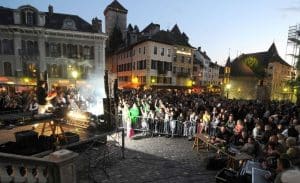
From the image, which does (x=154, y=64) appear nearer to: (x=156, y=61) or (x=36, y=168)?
(x=156, y=61)

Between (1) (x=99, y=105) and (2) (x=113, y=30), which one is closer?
(1) (x=99, y=105)

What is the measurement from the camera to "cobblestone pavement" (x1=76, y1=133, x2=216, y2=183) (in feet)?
27.0

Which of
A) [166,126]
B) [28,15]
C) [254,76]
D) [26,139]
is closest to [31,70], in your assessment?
[28,15]

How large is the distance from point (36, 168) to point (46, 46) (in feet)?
107

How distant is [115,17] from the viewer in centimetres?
6512

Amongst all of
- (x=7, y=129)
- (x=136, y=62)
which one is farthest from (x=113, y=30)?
(x=7, y=129)

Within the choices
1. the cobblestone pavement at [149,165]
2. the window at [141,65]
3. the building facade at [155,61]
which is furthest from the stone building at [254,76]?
the cobblestone pavement at [149,165]

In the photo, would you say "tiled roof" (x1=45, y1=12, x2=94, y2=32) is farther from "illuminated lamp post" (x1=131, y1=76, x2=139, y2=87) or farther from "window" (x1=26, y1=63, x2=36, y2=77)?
"illuminated lamp post" (x1=131, y1=76, x2=139, y2=87)

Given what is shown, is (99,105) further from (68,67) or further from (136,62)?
(136,62)

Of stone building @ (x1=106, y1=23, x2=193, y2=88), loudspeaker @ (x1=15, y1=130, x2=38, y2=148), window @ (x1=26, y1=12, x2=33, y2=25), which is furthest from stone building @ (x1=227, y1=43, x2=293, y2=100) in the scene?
loudspeaker @ (x1=15, y1=130, x2=38, y2=148)

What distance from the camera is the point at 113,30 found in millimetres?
62938

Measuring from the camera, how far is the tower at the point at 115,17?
6431 centimetres

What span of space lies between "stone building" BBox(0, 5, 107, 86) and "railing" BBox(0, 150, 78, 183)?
27808 mm

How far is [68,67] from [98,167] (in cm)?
2864
